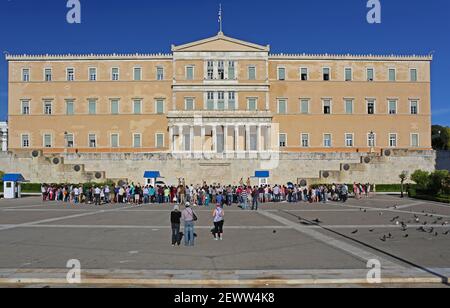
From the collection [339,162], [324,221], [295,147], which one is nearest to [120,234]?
[324,221]

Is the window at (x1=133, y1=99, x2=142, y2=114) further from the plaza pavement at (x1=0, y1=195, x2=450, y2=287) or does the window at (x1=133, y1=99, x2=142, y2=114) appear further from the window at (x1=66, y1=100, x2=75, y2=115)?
the plaza pavement at (x1=0, y1=195, x2=450, y2=287)

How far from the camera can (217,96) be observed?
61656 millimetres

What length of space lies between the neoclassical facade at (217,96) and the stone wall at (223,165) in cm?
1122

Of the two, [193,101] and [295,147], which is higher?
[193,101]

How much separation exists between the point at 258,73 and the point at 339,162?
60.0ft

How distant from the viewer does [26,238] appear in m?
15.5

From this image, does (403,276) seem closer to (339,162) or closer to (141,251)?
(141,251)

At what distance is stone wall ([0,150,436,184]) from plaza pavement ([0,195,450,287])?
94.0ft

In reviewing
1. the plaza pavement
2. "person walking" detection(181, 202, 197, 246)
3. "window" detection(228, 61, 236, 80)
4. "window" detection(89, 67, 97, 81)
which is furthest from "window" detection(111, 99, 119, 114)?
"person walking" detection(181, 202, 197, 246)

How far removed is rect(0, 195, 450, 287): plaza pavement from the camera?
9.88 metres

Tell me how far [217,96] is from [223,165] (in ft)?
47.7

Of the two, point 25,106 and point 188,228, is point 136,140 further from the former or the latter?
point 188,228

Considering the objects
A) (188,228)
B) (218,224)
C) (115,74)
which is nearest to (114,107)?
(115,74)
